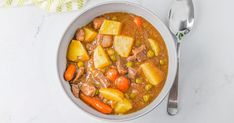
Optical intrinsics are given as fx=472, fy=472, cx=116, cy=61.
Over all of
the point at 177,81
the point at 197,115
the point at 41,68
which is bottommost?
the point at 197,115

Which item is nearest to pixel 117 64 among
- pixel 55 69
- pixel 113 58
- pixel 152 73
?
pixel 113 58

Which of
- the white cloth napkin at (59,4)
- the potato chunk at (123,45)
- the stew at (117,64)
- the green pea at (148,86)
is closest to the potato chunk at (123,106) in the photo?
the stew at (117,64)

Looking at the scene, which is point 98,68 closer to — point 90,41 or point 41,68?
point 90,41

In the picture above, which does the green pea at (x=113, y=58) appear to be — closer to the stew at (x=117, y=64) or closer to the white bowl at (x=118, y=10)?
the stew at (x=117, y=64)

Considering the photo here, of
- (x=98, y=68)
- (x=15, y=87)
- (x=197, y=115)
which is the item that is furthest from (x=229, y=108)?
(x=15, y=87)

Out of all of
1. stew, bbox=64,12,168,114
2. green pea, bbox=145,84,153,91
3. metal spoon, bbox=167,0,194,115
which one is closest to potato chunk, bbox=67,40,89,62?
stew, bbox=64,12,168,114

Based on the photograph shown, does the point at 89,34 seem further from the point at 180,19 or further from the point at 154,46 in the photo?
the point at 180,19

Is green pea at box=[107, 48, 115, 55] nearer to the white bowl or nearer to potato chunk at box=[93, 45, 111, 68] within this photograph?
potato chunk at box=[93, 45, 111, 68]

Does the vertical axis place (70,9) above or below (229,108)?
above
